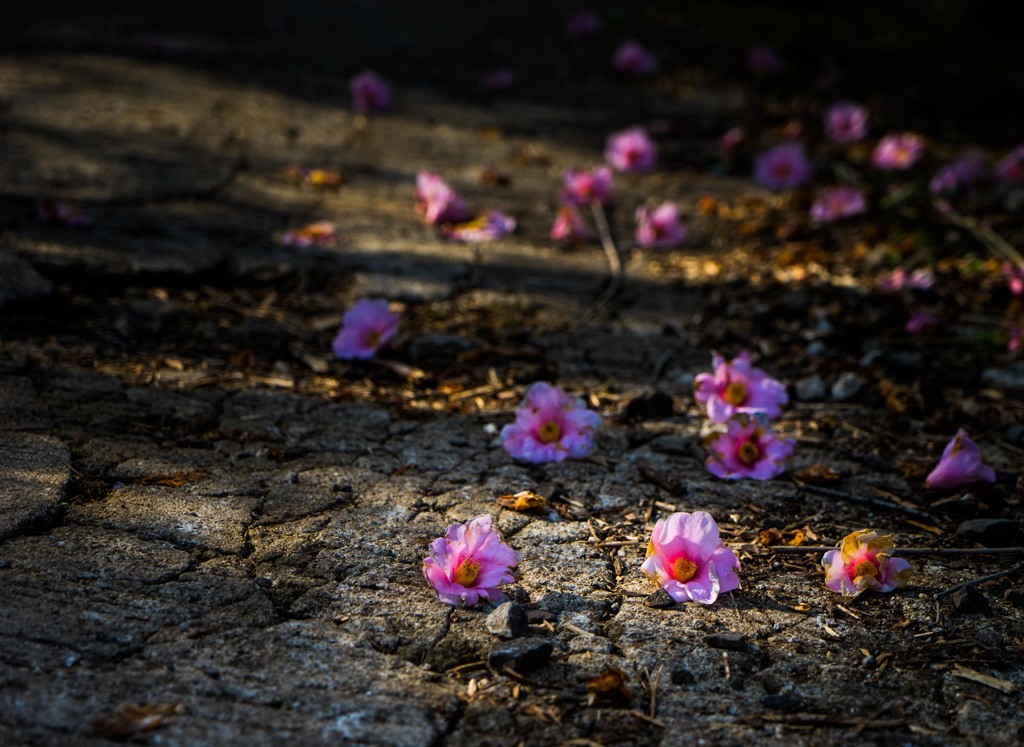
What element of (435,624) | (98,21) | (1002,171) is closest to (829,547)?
(435,624)

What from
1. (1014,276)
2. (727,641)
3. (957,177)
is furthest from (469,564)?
(957,177)

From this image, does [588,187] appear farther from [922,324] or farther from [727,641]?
[727,641]

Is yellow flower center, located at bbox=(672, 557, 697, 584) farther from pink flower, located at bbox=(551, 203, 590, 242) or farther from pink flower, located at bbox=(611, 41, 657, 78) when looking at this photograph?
pink flower, located at bbox=(611, 41, 657, 78)

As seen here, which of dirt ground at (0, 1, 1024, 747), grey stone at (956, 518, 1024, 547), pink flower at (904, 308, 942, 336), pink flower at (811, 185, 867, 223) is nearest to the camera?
dirt ground at (0, 1, 1024, 747)

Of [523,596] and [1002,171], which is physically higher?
[1002,171]

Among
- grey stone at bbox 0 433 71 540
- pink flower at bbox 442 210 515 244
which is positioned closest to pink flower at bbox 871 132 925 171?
pink flower at bbox 442 210 515 244

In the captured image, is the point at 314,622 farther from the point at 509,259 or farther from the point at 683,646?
the point at 509,259
